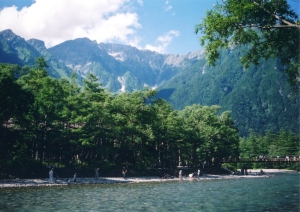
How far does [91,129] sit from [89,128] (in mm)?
402

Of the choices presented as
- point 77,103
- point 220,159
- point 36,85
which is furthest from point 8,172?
point 220,159

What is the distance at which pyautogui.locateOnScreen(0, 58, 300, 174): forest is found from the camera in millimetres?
41938

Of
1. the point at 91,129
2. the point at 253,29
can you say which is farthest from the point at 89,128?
the point at 253,29

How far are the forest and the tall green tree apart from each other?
3035 cm

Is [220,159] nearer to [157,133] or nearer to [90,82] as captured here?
[157,133]

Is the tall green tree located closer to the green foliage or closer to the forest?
the forest

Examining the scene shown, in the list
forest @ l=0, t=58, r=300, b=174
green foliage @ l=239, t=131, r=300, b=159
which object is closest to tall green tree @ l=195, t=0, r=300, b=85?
forest @ l=0, t=58, r=300, b=174

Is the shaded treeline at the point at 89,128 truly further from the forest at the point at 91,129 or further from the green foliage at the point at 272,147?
the green foliage at the point at 272,147

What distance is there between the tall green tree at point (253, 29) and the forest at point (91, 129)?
99.6ft

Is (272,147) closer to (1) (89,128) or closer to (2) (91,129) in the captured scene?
(2) (91,129)

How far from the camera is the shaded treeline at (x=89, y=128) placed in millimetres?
41812

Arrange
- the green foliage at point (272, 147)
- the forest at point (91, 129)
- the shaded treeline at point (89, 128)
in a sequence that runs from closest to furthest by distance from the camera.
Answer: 1. the shaded treeline at point (89, 128)
2. the forest at point (91, 129)
3. the green foliage at point (272, 147)

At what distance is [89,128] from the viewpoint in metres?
51.7

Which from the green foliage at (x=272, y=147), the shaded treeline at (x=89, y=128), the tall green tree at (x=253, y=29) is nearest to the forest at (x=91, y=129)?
the shaded treeline at (x=89, y=128)
